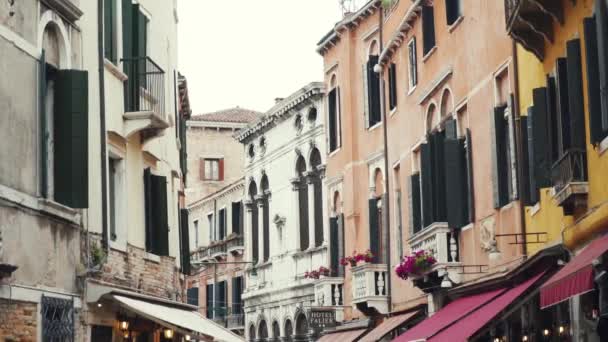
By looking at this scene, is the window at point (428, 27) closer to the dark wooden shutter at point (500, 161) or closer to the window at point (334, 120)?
the dark wooden shutter at point (500, 161)

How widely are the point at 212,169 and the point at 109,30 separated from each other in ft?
144

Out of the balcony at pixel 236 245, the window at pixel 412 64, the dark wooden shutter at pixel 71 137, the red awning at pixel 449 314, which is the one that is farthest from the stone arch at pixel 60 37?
the balcony at pixel 236 245

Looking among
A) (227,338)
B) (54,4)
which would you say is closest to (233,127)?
(227,338)

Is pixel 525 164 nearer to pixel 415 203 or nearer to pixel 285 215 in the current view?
pixel 415 203

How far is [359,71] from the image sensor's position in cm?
3759

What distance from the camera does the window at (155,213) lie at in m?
24.8

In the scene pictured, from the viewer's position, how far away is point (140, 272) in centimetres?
2419

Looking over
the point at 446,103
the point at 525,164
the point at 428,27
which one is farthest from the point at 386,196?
the point at 525,164

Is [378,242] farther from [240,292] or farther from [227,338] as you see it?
[240,292]

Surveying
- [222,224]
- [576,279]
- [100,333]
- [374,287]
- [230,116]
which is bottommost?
[576,279]

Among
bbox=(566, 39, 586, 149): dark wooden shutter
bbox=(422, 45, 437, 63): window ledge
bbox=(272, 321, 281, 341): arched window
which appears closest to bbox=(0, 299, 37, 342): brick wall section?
bbox=(566, 39, 586, 149): dark wooden shutter

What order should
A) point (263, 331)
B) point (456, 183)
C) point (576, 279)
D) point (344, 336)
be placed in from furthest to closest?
point (263, 331) < point (344, 336) < point (456, 183) < point (576, 279)

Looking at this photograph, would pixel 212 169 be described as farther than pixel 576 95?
Yes

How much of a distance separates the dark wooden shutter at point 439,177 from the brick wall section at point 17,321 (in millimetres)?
8686
